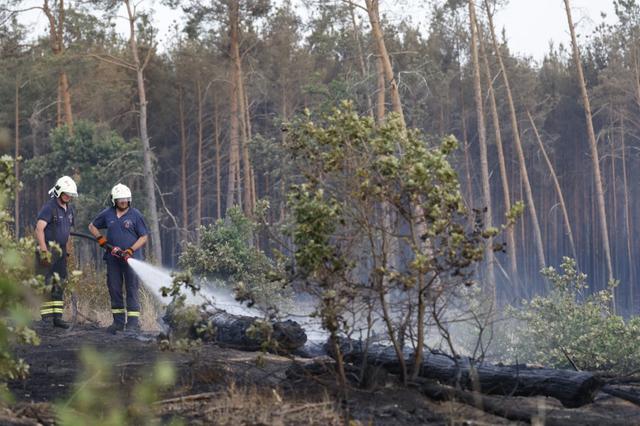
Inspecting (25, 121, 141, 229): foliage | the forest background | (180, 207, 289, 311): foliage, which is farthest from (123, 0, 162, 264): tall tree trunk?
(180, 207, 289, 311): foliage

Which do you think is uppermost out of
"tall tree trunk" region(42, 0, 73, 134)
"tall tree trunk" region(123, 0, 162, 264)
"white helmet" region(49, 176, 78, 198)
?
"tall tree trunk" region(42, 0, 73, 134)

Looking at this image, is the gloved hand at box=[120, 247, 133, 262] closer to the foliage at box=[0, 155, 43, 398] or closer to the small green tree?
the foliage at box=[0, 155, 43, 398]

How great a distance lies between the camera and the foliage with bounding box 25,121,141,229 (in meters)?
34.9

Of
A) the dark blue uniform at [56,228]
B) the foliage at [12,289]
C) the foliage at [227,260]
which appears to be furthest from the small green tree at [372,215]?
the foliage at [227,260]

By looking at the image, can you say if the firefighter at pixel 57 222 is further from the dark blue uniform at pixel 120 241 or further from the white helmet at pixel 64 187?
the dark blue uniform at pixel 120 241

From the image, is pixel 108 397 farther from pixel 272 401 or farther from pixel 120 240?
pixel 120 240

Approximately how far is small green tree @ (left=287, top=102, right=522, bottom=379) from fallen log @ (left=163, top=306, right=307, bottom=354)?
0.42 metres

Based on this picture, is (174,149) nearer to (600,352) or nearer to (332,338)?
(600,352)

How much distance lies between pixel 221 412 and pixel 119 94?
117 feet

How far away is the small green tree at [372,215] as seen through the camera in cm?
636

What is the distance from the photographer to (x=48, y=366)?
28.1 feet

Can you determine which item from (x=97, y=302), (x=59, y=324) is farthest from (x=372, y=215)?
(x=97, y=302)

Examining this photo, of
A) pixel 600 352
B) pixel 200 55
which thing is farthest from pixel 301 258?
pixel 200 55

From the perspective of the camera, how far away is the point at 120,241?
A: 1134 centimetres
